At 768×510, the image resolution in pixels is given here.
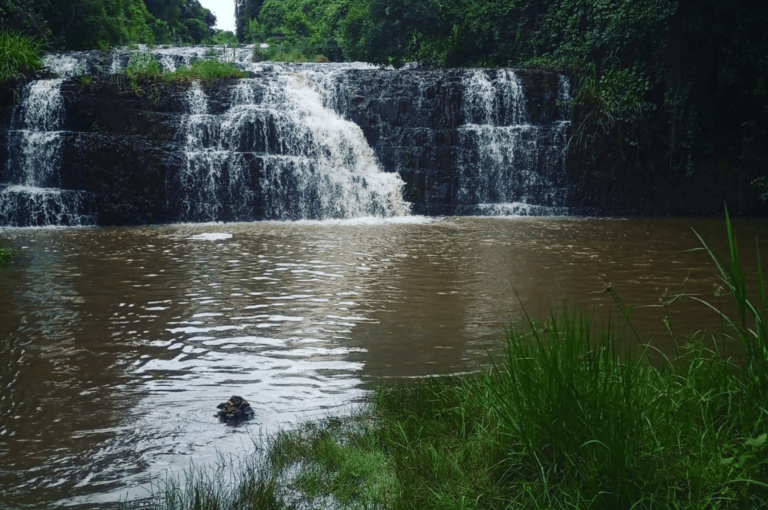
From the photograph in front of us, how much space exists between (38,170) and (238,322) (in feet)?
38.3

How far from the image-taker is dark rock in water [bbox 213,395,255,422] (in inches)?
168

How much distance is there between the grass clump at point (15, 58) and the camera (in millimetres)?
17172

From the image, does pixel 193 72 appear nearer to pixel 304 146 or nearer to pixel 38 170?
pixel 304 146

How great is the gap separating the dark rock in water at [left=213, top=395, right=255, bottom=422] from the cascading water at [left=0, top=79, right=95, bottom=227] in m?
12.7

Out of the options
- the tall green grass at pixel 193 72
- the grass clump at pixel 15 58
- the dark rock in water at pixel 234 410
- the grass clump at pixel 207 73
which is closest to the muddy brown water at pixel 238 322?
the dark rock in water at pixel 234 410

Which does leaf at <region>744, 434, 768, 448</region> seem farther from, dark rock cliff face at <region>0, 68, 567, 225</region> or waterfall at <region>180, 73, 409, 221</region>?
dark rock cliff face at <region>0, 68, 567, 225</region>

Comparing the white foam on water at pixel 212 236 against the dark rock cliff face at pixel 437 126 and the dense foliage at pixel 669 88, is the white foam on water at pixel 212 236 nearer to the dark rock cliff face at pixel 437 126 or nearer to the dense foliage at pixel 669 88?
the dark rock cliff face at pixel 437 126

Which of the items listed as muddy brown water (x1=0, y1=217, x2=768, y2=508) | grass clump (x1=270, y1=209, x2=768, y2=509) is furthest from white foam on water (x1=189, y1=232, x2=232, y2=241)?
grass clump (x1=270, y1=209, x2=768, y2=509)

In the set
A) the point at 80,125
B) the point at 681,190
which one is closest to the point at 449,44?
the point at 681,190

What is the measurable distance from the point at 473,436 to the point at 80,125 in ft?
51.5

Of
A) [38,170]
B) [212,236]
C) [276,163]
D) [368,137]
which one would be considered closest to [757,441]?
[212,236]

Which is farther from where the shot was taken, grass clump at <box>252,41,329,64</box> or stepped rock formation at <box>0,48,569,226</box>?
grass clump at <box>252,41,329,64</box>

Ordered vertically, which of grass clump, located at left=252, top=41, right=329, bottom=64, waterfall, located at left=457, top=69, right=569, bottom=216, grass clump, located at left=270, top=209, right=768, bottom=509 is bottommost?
grass clump, located at left=270, top=209, right=768, bottom=509

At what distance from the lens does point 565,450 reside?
292 centimetres
